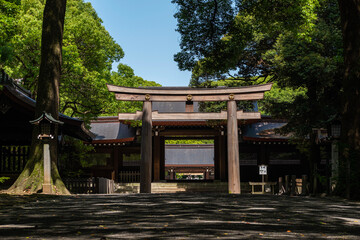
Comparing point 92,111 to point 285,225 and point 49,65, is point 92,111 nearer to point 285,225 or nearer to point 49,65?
point 49,65

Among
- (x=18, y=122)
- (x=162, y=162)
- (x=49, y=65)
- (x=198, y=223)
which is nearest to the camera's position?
(x=198, y=223)

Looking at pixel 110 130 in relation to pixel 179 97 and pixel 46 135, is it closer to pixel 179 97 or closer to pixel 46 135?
pixel 179 97

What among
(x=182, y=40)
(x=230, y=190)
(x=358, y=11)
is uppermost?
(x=182, y=40)

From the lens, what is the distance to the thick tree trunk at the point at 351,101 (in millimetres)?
10323

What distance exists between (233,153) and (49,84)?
851 centimetres

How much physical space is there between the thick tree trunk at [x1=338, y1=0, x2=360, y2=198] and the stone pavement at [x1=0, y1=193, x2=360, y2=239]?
274 centimetres

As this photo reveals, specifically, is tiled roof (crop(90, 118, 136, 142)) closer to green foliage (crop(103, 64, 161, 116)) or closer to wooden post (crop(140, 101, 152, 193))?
green foliage (crop(103, 64, 161, 116))

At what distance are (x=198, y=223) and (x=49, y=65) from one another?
876 cm

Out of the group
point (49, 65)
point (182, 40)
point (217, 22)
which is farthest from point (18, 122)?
point (217, 22)

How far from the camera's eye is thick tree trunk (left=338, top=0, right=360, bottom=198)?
10323 millimetres

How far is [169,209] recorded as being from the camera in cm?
698

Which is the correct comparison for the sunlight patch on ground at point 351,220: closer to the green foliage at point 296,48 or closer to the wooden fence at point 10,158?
the green foliage at point 296,48

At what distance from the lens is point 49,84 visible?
12.3 m

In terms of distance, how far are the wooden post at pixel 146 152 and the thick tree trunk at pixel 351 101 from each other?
803 cm
